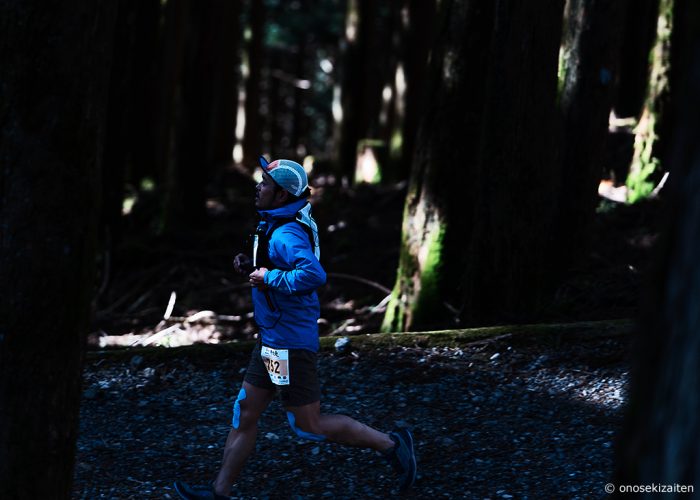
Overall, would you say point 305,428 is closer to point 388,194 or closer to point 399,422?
point 399,422

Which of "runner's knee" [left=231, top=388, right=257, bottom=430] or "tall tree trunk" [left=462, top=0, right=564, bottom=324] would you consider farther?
"tall tree trunk" [left=462, top=0, right=564, bottom=324]

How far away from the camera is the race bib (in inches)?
194

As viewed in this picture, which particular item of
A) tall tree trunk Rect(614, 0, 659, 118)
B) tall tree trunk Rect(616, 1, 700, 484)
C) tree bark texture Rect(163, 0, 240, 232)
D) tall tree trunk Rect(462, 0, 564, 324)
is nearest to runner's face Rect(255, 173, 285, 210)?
tall tree trunk Rect(616, 1, 700, 484)

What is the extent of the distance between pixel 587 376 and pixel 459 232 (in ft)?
7.52

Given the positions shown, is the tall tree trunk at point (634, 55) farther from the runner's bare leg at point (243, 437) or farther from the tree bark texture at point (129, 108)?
the runner's bare leg at point (243, 437)

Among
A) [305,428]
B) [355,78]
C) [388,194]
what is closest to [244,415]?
[305,428]

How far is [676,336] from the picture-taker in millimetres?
2248

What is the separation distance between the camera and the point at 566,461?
19.1 ft

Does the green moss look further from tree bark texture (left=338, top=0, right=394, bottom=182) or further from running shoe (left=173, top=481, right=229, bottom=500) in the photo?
tree bark texture (left=338, top=0, right=394, bottom=182)

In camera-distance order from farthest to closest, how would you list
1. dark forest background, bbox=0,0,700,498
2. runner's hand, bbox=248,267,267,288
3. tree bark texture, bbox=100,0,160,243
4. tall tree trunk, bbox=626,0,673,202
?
tree bark texture, bbox=100,0,160,243
tall tree trunk, bbox=626,0,673,202
runner's hand, bbox=248,267,267,288
dark forest background, bbox=0,0,700,498

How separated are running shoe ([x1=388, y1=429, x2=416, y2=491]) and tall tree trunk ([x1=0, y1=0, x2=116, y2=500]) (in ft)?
6.87

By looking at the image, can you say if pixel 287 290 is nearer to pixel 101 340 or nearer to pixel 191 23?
pixel 101 340

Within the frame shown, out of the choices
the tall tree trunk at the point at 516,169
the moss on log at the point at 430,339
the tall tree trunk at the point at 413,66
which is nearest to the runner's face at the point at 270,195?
the moss on log at the point at 430,339

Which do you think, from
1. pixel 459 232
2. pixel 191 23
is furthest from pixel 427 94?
pixel 191 23
